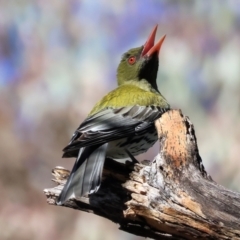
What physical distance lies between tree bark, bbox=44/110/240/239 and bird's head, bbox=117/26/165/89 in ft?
5.88

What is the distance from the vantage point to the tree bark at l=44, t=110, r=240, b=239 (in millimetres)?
3078

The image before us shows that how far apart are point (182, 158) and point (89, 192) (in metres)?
0.59

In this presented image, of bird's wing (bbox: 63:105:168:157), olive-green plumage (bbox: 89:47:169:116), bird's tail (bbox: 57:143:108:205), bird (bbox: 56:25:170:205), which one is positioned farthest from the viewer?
olive-green plumage (bbox: 89:47:169:116)

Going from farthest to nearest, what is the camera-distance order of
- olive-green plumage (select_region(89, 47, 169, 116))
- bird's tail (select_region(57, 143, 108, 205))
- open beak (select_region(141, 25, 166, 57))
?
open beak (select_region(141, 25, 166, 57)), olive-green plumage (select_region(89, 47, 169, 116)), bird's tail (select_region(57, 143, 108, 205))

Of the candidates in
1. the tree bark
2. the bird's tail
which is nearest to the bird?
the bird's tail

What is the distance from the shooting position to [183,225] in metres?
3.08

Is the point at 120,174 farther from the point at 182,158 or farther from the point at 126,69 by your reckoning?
the point at 126,69

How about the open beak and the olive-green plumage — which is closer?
the olive-green plumage

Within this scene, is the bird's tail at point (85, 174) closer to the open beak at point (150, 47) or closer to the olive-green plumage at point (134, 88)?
the olive-green plumage at point (134, 88)

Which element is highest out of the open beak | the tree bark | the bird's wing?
the open beak

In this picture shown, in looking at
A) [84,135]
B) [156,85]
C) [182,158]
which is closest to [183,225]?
[182,158]

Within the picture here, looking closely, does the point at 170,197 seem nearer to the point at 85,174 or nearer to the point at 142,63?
the point at 85,174

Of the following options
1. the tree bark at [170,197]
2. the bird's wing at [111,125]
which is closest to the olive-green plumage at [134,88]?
the bird's wing at [111,125]

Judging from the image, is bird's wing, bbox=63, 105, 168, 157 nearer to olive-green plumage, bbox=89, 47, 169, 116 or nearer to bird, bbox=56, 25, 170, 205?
bird, bbox=56, 25, 170, 205
